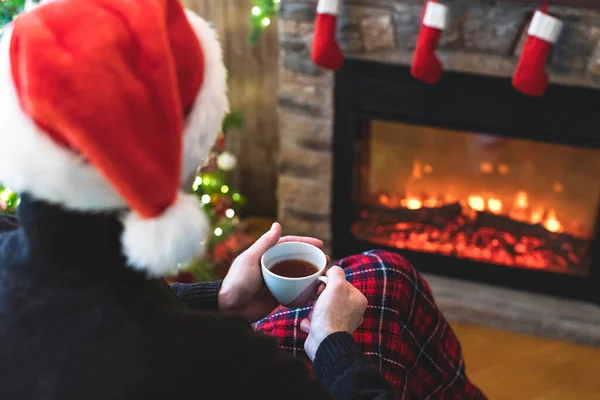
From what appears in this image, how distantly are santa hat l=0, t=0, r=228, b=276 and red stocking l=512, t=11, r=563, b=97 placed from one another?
1276 millimetres

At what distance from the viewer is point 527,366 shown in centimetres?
208

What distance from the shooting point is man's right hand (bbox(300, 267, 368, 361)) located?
1029 millimetres

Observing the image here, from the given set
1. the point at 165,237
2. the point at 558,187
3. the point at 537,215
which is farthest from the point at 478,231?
the point at 165,237

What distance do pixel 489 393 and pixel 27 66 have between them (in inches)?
66.9

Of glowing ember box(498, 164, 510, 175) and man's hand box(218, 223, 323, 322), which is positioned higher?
man's hand box(218, 223, 323, 322)

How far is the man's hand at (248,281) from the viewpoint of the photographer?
3.77 ft

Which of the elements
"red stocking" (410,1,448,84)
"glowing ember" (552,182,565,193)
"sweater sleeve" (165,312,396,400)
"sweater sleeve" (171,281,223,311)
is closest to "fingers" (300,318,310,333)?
"sweater sleeve" (171,281,223,311)

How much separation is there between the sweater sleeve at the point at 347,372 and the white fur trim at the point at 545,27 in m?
1.14

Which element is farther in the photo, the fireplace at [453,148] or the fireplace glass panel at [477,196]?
the fireplace glass panel at [477,196]

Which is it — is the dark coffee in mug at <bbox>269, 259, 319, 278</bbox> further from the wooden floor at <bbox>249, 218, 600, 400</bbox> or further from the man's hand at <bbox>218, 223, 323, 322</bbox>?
the wooden floor at <bbox>249, 218, 600, 400</bbox>

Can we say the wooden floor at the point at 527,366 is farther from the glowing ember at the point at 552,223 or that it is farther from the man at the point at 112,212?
the man at the point at 112,212

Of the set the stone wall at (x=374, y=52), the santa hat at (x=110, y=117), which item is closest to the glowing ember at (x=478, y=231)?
the stone wall at (x=374, y=52)

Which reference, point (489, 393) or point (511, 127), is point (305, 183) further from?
point (489, 393)

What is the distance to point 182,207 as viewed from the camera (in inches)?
29.6
